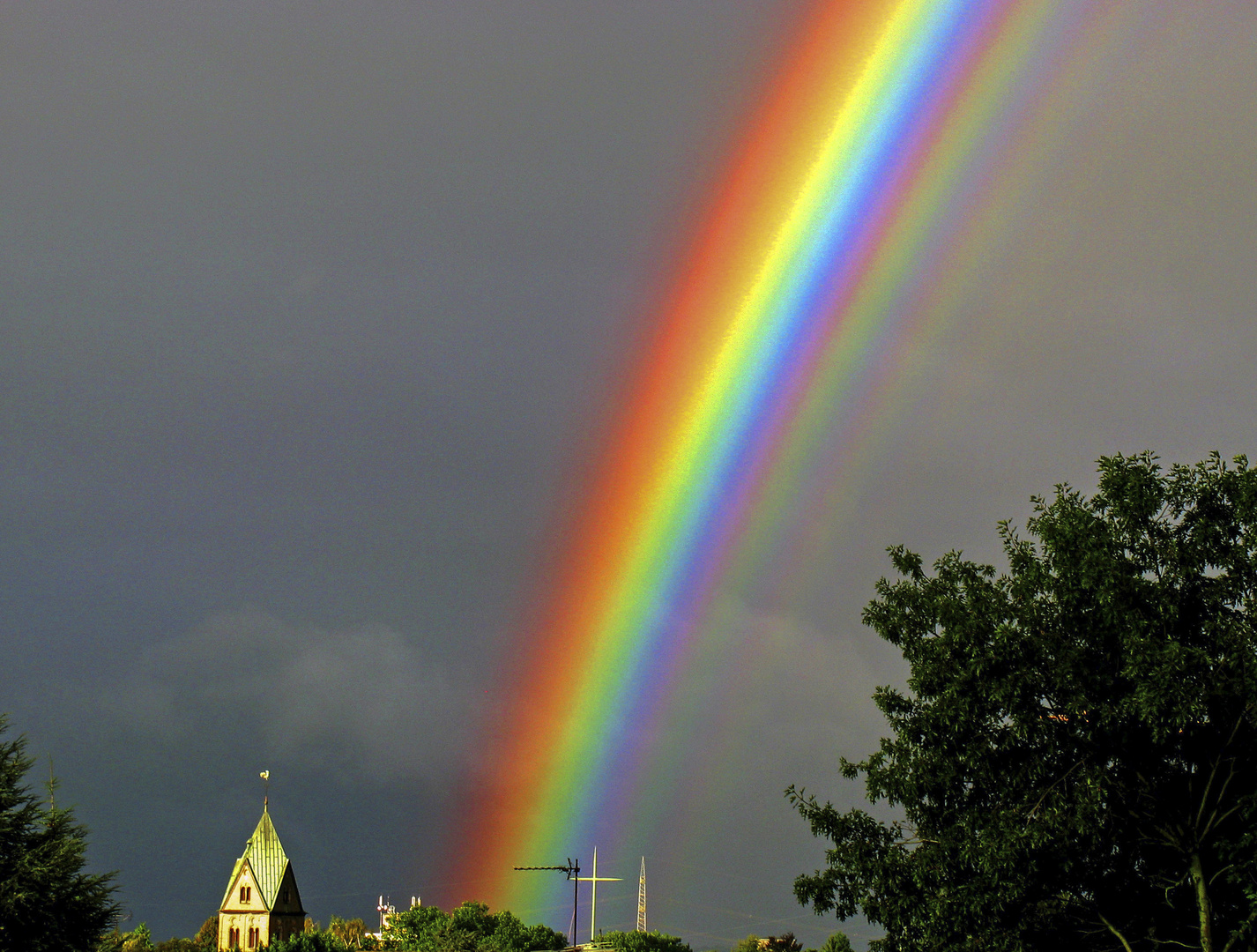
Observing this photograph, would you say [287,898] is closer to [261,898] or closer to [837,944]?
[261,898]

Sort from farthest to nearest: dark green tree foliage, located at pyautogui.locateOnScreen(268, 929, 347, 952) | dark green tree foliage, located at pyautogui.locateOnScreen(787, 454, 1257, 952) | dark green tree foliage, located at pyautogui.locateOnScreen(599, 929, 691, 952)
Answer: dark green tree foliage, located at pyautogui.locateOnScreen(599, 929, 691, 952) < dark green tree foliage, located at pyautogui.locateOnScreen(268, 929, 347, 952) < dark green tree foliage, located at pyautogui.locateOnScreen(787, 454, 1257, 952)

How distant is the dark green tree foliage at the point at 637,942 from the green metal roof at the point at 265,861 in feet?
113

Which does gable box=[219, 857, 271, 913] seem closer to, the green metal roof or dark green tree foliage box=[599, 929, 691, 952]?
the green metal roof

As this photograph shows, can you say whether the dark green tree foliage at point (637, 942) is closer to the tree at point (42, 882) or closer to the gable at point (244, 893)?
the gable at point (244, 893)

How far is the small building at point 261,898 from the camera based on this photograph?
123062 mm

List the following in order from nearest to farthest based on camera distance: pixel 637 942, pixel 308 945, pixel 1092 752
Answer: pixel 1092 752 → pixel 308 945 → pixel 637 942

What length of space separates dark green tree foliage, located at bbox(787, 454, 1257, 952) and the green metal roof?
109m

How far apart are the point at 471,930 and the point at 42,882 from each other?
87.8 meters

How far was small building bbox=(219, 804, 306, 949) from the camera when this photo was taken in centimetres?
12306

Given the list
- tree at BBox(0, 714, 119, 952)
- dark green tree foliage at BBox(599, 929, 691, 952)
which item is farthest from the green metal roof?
tree at BBox(0, 714, 119, 952)

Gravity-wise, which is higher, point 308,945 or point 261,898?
point 261,898

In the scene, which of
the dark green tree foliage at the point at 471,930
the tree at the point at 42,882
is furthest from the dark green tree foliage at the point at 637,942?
the tree at the point at 42,882

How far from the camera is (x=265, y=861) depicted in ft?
416

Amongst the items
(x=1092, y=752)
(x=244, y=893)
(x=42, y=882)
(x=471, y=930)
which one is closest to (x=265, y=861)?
(x=244, y=893)
